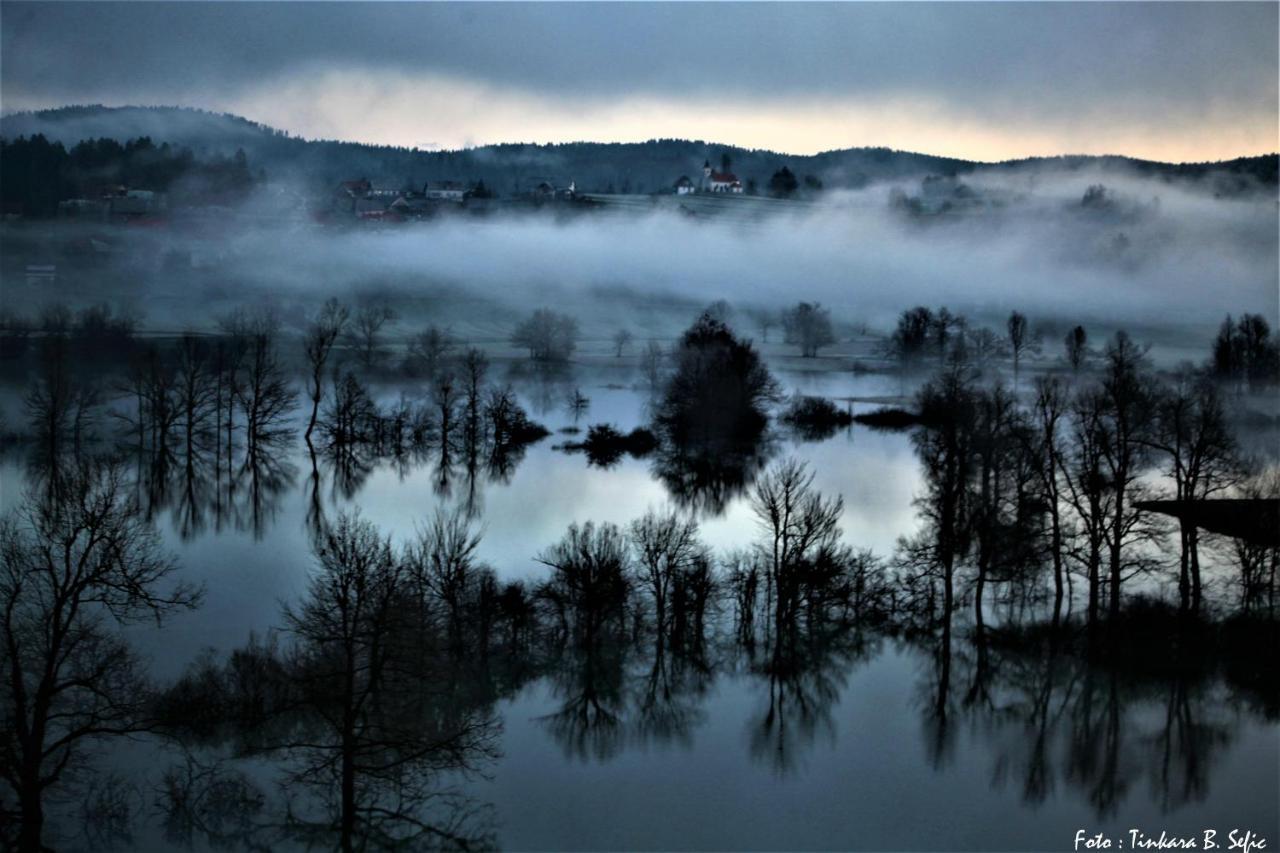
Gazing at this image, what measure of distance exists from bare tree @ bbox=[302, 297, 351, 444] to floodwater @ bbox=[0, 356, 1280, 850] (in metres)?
11.0

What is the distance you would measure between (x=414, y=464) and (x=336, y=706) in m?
11.8

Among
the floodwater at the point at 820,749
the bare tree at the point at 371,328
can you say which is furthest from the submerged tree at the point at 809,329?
the floodwater at the point at 820,749

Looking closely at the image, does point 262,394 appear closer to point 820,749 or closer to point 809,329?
point 820,749

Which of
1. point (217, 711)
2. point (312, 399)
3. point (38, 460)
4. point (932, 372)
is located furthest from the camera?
point (932, 372)

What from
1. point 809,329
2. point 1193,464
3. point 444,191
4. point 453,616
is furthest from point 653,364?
point 444,191

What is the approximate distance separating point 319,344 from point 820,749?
17913 millimetres

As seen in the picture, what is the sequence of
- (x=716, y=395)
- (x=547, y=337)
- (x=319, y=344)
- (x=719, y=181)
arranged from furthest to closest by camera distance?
1. (x=719, y=181)
2. (x=547, y=337)
3. (x=319, y=344)
4. (x=716, y=395)

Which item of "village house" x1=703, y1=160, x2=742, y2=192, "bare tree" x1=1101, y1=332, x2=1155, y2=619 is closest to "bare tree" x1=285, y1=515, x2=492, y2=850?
"bare tree" x1=1101, y1=332, x2=1155, y2=619

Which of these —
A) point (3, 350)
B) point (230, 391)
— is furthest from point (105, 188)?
point (230, 391)

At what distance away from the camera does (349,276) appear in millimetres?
34406

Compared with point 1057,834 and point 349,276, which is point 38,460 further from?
point 349,276

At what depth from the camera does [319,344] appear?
23.2 meters

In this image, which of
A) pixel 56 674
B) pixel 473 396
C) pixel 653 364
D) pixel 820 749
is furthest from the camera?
pixel 653 364

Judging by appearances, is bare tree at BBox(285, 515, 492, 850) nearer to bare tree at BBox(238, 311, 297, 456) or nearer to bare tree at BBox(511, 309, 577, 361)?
bare tree at BBox(238, 311, 297, 456)
